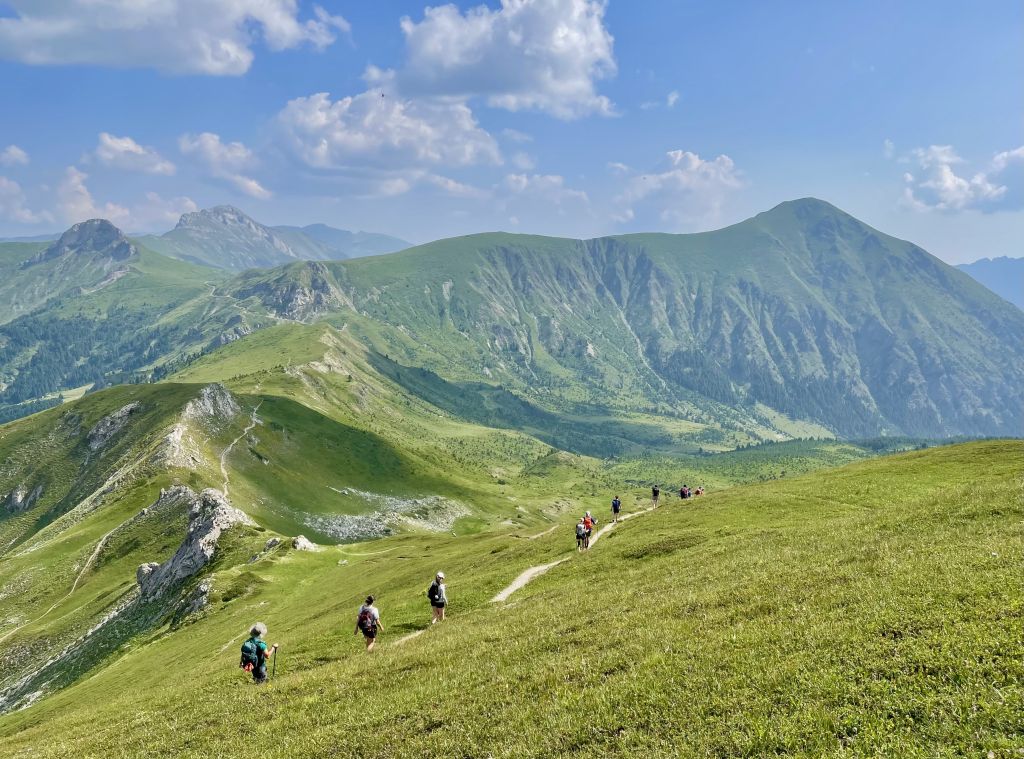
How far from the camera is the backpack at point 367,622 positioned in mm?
36375

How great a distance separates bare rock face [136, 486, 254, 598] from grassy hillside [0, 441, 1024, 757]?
1847 inches

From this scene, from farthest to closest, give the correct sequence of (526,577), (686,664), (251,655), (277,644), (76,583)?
(76,583)
(526,577)
(277,644)
(251,655)
(686,664)

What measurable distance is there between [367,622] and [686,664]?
2285 cm

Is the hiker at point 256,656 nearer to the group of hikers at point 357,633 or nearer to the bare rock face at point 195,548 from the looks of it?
the group of hikers at point 357,633

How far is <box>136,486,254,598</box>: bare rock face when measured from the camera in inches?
3728

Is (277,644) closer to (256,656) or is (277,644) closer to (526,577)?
(256,656)

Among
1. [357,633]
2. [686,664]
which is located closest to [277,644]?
[357,633]

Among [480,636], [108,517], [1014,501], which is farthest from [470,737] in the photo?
[108,517]

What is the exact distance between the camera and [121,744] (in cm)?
2708

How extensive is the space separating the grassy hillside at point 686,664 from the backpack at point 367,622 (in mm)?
1930

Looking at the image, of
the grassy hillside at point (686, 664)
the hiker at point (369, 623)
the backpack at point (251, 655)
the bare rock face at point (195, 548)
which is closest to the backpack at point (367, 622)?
the hiker at point (369, 623)

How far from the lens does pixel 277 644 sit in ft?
112

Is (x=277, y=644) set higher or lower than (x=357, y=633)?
higher

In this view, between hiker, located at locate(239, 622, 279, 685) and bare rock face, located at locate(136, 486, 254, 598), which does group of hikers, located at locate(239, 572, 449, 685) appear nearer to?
hiker, located at locate(239, 622, 279, 685)
